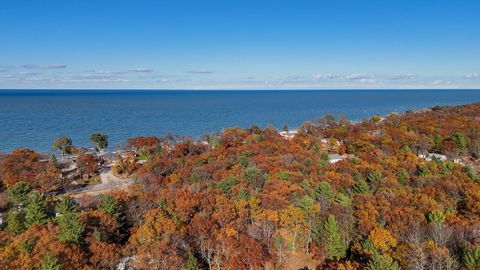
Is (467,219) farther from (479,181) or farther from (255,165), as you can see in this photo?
(255,165)

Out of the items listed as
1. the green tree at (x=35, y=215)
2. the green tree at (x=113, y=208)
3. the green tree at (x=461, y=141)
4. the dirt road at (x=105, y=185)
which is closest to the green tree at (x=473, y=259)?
the green tree at (x=113, y=208)

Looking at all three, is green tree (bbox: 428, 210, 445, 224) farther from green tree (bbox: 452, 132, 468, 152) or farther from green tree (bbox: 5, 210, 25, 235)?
green tree (bbox: 452, 132, 468, 152)

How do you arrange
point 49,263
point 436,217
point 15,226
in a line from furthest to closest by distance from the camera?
point 436,217
point 15,226
point 49,263

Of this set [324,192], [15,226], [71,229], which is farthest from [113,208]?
[324,192]

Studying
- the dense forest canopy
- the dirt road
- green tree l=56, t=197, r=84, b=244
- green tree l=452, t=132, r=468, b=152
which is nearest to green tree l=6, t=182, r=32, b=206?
the dense forest canopy

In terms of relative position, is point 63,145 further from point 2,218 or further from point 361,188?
point 361,188

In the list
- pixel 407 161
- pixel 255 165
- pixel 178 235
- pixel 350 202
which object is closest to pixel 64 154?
pixel 255 165

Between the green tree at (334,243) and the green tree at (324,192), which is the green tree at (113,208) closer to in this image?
the green tree at (334,243)

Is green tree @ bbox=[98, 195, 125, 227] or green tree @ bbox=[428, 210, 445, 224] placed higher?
green tree @ bbox=[98, 195, 125, 227]
